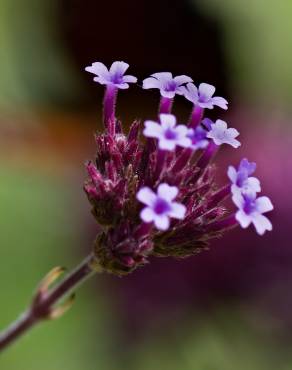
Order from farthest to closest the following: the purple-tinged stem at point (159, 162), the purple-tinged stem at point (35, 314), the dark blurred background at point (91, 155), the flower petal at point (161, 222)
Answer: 1. the dark blurred background at point (91, 155)
2. the purple-tinged stem at point (35, 314)
3. the purple-tinged stem at point (159, 162)
4. the flower petal at point (161, 222)

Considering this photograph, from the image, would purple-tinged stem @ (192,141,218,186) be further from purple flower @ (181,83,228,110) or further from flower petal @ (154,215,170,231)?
flower petal @ (154,215,170,231)

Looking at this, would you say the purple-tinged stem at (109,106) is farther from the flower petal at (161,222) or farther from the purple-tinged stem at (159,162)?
the flower petal at (161,222)

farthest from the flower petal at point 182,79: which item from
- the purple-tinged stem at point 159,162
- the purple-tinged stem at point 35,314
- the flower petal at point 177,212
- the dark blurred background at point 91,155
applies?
the dark blurred background at point 91,155

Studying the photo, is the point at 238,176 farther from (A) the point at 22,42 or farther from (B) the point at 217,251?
(A) the point at 22,42

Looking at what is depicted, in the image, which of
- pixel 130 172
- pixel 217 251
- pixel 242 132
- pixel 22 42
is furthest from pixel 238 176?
pixel 22 42

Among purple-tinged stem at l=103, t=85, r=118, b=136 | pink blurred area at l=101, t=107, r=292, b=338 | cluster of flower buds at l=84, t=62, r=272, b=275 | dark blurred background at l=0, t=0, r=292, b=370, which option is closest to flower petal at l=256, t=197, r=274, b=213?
cluster of flower buds at l=84, t=62, r=272, b=275

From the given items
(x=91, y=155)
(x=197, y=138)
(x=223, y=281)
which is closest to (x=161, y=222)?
(x=197, y=138)
